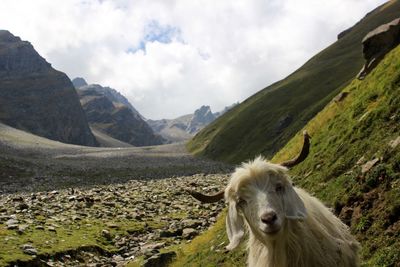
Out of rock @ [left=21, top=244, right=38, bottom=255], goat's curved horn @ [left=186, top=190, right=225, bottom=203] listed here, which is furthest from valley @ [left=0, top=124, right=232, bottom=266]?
goat's curved horn @ [left=186, top=190, right=225, bottom=203]

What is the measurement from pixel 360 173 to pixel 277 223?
7.92 m

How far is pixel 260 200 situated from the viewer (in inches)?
329

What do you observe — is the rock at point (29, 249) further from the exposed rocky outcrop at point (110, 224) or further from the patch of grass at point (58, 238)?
the patch of grass at point (58, 238)

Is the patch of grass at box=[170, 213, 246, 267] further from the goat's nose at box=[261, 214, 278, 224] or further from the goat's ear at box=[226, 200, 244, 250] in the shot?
the goat's nose at box=[261, 214, 278, 224]

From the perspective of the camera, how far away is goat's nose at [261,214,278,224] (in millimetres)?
7895

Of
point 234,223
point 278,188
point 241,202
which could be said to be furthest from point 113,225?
point 278,188

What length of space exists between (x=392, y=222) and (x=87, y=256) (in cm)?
1579

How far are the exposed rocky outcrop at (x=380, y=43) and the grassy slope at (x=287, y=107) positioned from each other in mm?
89464

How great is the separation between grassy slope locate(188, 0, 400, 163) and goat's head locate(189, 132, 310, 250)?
114 metres

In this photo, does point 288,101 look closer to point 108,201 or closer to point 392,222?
point 108,201

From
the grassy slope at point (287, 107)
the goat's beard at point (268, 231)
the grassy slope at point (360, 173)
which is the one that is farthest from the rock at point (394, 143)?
the grassy slope at point (287, 107)

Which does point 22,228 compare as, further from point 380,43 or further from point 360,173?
point 380,43

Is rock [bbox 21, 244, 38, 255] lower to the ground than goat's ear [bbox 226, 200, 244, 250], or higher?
higher

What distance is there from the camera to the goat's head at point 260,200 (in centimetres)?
823
